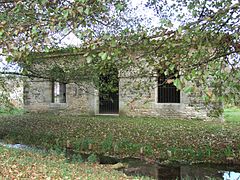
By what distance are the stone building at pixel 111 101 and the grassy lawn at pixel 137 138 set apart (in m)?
1.53

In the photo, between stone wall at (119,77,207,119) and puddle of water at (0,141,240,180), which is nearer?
puddle of water at (0,141,240,180)

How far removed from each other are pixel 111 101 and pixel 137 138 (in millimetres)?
5803

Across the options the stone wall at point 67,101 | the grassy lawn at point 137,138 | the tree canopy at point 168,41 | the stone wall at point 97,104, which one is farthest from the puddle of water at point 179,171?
the stone wall at point 67,101

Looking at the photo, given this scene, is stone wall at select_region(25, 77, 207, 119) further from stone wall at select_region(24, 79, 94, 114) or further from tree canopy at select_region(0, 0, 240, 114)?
tree canopy at select_region(0, 0, 240, 114)

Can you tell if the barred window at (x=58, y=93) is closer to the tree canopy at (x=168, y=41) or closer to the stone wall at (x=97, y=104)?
the stone wall at (x=97, y=104)

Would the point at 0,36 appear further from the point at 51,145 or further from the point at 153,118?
the point at 153,118

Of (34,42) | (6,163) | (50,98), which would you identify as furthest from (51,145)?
(50,98)

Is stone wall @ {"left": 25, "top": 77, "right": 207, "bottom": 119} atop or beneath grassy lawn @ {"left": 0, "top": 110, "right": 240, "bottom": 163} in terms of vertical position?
atop

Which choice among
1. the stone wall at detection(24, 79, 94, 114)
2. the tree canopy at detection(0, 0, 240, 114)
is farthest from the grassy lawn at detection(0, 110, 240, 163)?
the tree canopy at detection(0, 0, 240, 114)

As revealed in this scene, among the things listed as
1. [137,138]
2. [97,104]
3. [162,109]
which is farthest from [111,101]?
[137,138]

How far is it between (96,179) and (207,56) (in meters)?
2.79

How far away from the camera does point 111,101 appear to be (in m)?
15.5

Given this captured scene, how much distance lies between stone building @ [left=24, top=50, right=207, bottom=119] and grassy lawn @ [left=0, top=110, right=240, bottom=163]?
1.53 meters

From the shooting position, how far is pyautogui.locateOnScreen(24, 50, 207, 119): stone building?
46.9 ft
